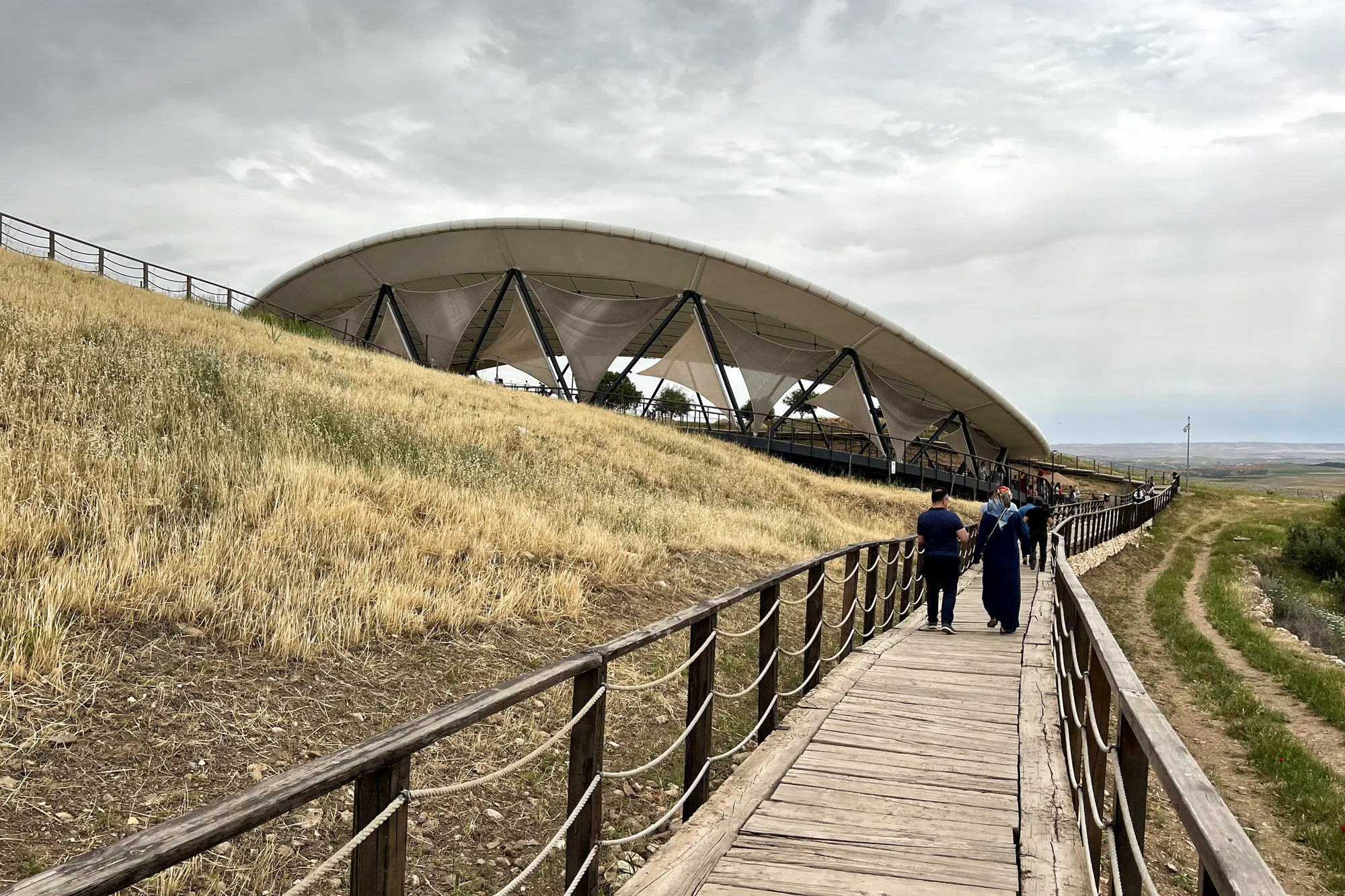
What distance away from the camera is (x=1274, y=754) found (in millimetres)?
10016

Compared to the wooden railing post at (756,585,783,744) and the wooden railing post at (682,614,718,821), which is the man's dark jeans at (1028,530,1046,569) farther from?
the wooden railing post at (682,614,718,821)

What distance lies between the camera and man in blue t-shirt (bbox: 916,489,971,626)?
9.81 meters

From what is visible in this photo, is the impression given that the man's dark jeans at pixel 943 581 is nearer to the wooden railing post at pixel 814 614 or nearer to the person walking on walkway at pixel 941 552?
the person walking on walkway at pixel 941 552

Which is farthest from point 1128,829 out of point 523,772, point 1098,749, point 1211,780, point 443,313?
point 443,313

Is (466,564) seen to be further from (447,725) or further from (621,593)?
(447,725)

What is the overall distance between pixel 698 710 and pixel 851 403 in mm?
32525

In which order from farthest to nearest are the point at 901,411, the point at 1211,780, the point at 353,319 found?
the point at 353,319 → the point at 901,411 → the point at 1211,780

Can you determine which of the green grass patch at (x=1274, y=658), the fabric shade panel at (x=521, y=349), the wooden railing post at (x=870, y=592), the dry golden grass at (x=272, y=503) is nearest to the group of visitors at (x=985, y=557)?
the wooden railing post at (x=870, y=592)

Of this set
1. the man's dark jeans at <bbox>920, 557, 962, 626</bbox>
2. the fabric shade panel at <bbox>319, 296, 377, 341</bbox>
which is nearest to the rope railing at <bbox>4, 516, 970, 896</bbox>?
the man's dark jeans at <bbox>920, 557, 962, 626</bbox>

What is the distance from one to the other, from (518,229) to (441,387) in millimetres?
13459

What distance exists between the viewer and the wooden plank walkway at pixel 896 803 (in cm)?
373

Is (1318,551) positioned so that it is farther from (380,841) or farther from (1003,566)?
→ (380,841)

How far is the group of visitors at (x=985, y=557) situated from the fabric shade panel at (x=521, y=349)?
85.4 feet

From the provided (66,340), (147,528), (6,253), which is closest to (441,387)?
(66,340)
